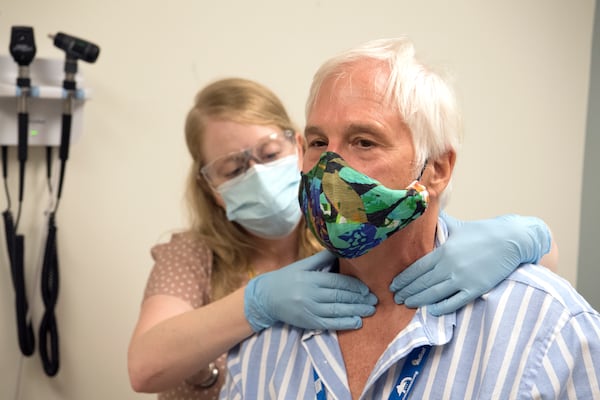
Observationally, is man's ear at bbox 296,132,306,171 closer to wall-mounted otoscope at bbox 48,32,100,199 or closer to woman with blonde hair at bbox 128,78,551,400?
woman with blonde hair at bbox 128,78,551,400

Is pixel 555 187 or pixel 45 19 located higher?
pixel 45 19

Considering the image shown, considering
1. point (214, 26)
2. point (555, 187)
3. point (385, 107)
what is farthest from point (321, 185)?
point (555, 187)

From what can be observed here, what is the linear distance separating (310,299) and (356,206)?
24 cm

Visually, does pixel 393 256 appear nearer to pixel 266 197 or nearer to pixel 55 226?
pixel 266 197

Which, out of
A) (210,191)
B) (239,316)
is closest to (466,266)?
(239,316)

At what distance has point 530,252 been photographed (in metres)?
1.11

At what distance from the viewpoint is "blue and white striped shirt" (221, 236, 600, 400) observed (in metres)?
0.94

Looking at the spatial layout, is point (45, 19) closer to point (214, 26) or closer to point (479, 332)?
point (214, 26)

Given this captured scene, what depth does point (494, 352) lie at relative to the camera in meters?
0.98

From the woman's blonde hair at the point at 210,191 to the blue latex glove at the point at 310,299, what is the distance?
17.3 inches

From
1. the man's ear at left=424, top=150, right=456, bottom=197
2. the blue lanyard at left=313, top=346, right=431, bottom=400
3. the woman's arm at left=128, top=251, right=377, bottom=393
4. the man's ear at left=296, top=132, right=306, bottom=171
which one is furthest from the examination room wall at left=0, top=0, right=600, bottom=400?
the blue lanyard at left=313, top=346, right=431, bottom=400

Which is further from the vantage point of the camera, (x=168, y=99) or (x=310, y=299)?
(x=168, y=99)

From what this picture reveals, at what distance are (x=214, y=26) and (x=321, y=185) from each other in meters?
1.32

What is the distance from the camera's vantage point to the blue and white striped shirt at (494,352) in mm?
938
